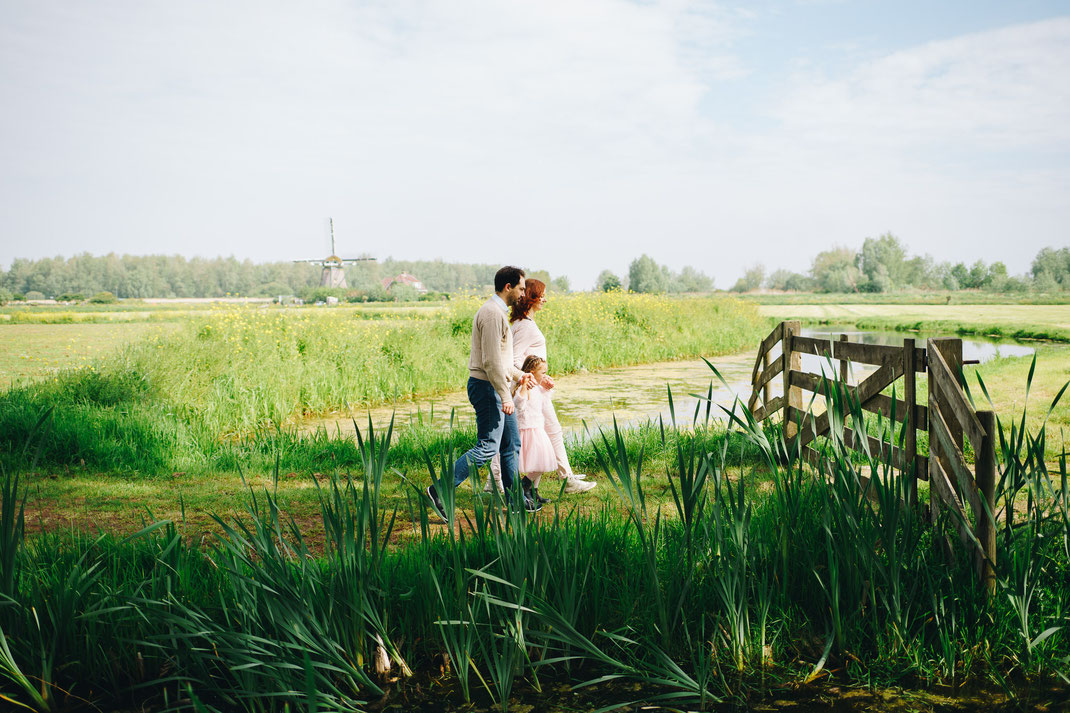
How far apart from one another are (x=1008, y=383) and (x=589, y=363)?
8710mm

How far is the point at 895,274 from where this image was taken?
101m

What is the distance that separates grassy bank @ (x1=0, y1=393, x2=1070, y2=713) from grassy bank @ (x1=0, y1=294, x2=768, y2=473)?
4.73 ft

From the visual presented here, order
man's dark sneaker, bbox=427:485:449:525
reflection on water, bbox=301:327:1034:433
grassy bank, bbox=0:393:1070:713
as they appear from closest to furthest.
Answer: grassy bank, bbox=0:393:1070:713, man's dark sneaker, bbox=427:485:449:525, reflection on water, bbox=301:327:1034:433

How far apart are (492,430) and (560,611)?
2.53 meters

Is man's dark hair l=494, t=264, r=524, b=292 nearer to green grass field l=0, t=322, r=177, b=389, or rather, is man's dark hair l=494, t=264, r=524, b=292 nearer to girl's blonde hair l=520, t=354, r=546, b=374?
girl's blonde hair l=520, t=354, r=546, b=374

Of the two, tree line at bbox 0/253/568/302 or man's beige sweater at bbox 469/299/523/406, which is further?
tree line at bbox 0/253/568/302

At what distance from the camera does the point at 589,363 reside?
17391 millimetres

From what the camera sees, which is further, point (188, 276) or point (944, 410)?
point (188, 276)

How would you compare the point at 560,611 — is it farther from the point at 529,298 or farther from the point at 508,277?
the point at 529,298

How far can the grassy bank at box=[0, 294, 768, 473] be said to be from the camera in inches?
Result: 282

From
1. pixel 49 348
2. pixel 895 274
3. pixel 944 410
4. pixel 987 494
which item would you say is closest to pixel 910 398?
pixel 944 410

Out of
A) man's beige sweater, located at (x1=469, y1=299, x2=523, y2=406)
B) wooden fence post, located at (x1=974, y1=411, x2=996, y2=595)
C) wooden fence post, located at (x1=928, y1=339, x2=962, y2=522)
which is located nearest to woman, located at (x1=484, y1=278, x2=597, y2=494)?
man's beige sweater, located at (x1=469, y1=299, x2=523, y2=406)

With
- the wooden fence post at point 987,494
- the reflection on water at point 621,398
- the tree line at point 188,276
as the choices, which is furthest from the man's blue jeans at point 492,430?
the tree line at point 188,276

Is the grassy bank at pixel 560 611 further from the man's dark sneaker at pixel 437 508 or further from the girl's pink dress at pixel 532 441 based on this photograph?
the girl's pink dress at pixel 532 441
